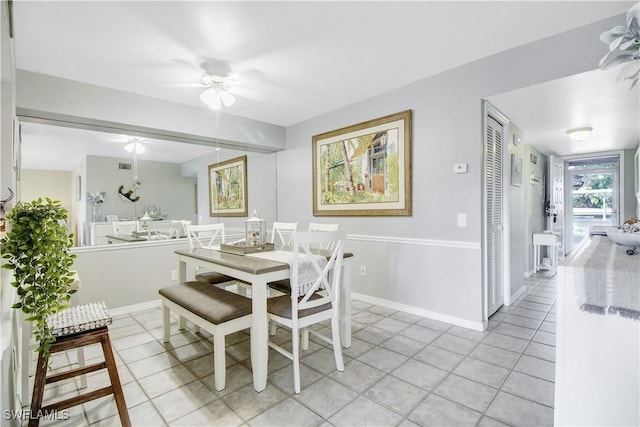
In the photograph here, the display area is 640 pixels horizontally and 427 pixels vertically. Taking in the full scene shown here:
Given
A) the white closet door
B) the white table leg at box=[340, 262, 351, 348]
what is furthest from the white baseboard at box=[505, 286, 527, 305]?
the white table leg at box=[340, 262, 351, 348]

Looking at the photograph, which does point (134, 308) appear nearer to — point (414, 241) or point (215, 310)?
point (215, 310)

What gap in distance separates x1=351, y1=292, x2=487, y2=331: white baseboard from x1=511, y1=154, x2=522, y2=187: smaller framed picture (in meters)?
1.77

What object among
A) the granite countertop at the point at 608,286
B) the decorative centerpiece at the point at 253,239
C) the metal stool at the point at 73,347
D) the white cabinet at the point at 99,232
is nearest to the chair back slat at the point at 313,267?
the decorative centerpiece at the point at 253,239

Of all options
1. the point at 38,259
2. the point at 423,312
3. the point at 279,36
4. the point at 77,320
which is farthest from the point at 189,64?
the point at 423,312

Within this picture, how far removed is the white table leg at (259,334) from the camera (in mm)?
1855

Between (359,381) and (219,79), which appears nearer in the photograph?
(359,381)

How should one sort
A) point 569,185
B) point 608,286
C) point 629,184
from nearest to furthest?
point 608,286
point 629,184
point 569,185

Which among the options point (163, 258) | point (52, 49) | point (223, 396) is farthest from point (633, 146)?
point (52, 49)

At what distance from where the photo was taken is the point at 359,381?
6.40 ft

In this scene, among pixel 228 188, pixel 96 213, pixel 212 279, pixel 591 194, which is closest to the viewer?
pixel 212 279

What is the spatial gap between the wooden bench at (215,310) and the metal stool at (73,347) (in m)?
0.51

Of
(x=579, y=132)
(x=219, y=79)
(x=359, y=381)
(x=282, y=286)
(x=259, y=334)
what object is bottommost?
(x=359, y=381)

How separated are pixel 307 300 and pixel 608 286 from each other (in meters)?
1.51

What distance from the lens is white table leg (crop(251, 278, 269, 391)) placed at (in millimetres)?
1855
